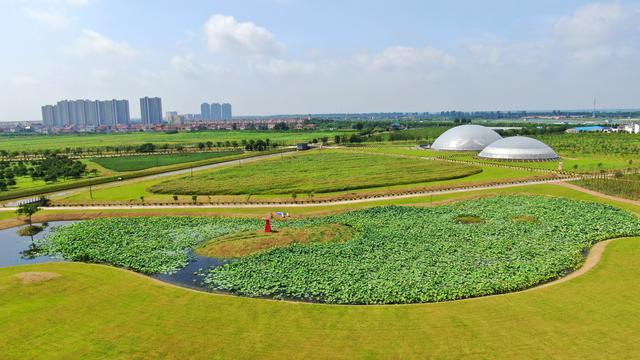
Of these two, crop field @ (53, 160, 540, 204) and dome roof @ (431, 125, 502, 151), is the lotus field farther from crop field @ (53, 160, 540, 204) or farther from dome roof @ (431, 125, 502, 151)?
dome roof @ (431, 125, 502, 151)

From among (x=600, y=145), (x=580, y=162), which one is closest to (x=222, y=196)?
(x=580, y=162)

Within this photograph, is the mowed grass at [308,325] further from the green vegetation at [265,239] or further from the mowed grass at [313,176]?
the mowed grass at [313,176]

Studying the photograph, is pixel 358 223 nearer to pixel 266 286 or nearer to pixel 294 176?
pixel 266 286

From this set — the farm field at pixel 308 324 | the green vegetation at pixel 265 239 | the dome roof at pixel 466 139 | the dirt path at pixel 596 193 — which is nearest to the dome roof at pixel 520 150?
the dome roof at pixel 466 139

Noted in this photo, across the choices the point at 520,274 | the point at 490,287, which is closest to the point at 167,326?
the point at 490,287

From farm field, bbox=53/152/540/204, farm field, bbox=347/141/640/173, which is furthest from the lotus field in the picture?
farm field, bbox=347/141/640/173

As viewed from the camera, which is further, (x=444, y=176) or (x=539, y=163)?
(x=539, y=163)

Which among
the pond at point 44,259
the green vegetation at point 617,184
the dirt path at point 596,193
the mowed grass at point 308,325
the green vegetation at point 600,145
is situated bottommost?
the pond at point 44,259
